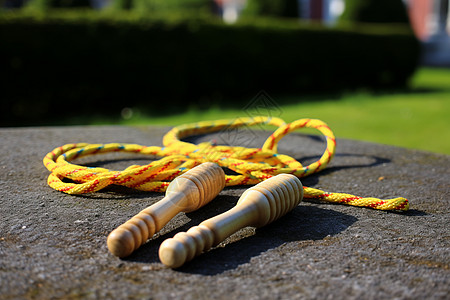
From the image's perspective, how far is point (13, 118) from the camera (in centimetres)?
602

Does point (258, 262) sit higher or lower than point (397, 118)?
higher

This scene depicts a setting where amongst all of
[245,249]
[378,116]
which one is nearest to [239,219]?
[245,249]

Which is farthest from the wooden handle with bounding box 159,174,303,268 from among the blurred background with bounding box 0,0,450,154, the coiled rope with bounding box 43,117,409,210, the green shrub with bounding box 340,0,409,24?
the green shrub with bounding box 340,0,409,24

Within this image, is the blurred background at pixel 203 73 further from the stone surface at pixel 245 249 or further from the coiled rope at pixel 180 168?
the stone surface at pixel 245 249

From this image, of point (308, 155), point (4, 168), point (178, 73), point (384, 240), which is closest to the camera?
point (384, 240)

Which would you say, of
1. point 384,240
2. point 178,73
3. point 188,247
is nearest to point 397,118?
point 178,73

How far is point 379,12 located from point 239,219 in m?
11.6

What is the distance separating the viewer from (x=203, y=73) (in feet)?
23.6

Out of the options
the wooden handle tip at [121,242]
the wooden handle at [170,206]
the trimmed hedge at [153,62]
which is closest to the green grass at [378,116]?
the trimmed hedge at [153,62]

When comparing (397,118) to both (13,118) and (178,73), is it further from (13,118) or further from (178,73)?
(13,118)

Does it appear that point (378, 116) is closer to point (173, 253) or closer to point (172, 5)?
point (173, 253)

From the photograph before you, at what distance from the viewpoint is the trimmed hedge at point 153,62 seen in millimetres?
5863

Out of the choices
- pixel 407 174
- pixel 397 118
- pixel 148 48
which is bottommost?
pixel 397 118

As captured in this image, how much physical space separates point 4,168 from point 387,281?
5.33ft
